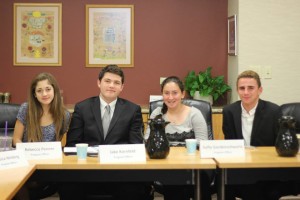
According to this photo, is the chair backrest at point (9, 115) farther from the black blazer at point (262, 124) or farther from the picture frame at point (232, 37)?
the picture frame at point (232, 37)

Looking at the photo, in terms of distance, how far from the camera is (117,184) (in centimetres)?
296

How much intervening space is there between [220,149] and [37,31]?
309 cm

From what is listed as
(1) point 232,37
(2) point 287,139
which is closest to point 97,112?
(2) point 287,139

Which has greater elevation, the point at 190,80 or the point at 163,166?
the point at 190,80

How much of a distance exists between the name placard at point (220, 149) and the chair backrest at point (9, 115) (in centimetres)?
143

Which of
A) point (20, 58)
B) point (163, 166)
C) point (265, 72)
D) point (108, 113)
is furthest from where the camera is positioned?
point (20, 58)

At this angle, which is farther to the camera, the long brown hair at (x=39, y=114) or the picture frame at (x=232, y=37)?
the picture frame at (x=232, y=37)

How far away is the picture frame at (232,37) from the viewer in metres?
4.86

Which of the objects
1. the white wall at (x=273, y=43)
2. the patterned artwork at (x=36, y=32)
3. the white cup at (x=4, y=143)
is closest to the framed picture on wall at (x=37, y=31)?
the patterned artwork at (x=36, y=32)

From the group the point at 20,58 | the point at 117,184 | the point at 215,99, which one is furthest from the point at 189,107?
the point at 20,58

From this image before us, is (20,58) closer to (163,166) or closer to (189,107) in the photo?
(189,107)

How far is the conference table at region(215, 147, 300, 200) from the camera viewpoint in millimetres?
2471

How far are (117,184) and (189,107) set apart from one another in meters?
0.79

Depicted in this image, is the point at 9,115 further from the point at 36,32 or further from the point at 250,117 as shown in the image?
the point at 36,32
